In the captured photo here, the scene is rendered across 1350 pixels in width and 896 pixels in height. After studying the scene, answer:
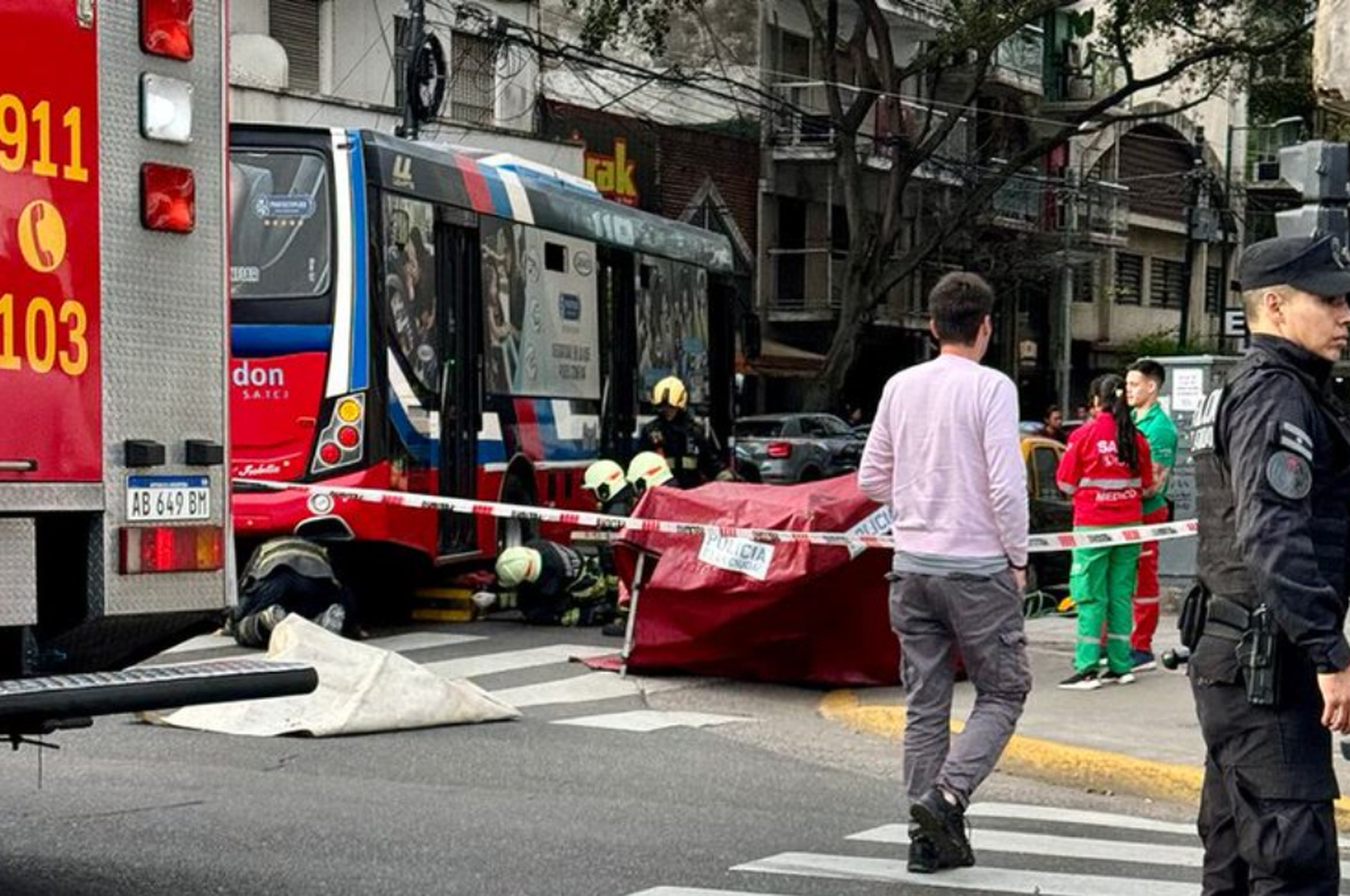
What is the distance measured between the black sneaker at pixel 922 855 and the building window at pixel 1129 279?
172ft

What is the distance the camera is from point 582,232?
1814cm

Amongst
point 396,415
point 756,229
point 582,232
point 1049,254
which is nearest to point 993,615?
point 396,415

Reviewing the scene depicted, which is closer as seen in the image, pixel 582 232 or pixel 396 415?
pixel 396 415

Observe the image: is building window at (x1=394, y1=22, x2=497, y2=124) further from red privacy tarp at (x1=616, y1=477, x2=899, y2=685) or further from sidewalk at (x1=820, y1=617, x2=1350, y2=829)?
sidewalk at (x1=820, y1=617, x2=1350, y2=829)

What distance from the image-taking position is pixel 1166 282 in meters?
61.2

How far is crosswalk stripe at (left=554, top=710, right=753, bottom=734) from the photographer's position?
10.5 metres

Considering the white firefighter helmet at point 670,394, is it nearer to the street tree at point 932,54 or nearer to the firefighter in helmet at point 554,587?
the firefighter in helmet at point 554,587

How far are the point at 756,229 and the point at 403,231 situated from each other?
103ft

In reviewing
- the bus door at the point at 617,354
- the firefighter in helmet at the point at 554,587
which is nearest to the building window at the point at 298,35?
the bus door at the point at 617,354

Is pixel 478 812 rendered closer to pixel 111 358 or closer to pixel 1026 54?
pixel 111 358

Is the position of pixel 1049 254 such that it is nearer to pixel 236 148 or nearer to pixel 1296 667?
pixel 236 148

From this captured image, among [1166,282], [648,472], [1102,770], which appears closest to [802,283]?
[1166,282]

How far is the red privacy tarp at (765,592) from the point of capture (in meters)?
11.2

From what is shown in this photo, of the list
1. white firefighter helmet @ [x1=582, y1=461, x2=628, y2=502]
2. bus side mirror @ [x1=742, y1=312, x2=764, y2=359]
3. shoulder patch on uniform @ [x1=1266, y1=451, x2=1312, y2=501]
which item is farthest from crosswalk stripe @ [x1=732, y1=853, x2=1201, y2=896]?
bus side mirror @ [x1=742, y1=312, x2=764, y2=359]
